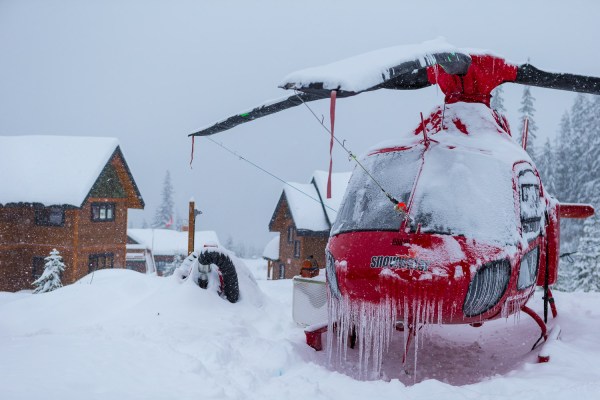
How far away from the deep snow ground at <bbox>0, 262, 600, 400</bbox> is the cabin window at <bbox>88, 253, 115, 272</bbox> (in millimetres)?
16673

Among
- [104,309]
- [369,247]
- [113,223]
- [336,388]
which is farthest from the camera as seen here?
[113,223]

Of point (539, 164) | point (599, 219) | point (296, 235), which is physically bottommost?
point (296, 235)

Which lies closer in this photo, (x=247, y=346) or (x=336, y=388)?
(x=336, y=388)

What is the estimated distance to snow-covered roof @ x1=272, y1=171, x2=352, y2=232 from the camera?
27688 millimetres

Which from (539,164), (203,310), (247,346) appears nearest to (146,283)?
(203,310)

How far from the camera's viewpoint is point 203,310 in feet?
26.8

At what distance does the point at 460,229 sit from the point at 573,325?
135 inches

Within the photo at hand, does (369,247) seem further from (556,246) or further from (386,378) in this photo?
(556,246)

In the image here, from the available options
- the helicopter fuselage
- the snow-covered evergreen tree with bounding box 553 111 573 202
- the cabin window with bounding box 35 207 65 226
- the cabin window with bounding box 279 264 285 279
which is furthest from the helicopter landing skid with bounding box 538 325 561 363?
the snow-covered evergreen tree with bounding box 553 111 573 202

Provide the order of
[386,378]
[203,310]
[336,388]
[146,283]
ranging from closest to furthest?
1. [336,388]
2. [386,378]
3. [203,310]
4. [146,283]

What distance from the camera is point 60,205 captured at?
938 inches

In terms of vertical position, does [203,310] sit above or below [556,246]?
below

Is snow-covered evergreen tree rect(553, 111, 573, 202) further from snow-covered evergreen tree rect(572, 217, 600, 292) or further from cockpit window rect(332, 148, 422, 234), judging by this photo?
cockpit window rect(332, 148, 422, 234)

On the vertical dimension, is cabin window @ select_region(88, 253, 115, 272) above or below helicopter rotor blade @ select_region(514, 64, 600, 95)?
below
